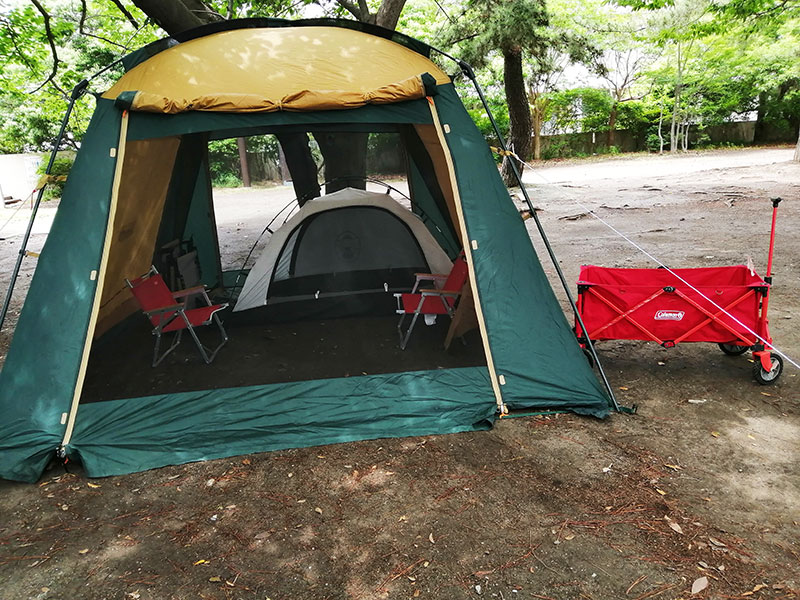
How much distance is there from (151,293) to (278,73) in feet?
6.13

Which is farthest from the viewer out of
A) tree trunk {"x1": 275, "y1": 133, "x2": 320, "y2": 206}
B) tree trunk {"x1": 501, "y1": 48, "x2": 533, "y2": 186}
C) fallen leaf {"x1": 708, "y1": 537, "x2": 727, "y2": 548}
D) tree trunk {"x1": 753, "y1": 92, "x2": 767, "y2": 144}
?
tree trunk {"x1": 753, "y1": 92, "x2": 767, "y2": 144}

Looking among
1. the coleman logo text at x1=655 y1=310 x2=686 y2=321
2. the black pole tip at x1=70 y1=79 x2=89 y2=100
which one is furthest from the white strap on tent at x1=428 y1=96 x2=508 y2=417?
the black pole tip at x1=70 y1=79 x2=89 y2=100

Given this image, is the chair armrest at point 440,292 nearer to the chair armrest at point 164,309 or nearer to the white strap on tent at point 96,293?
the chair armrest at point 164,309

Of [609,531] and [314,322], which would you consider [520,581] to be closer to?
[609,531]

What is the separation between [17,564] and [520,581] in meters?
1.98

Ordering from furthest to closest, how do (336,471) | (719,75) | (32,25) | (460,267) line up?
1. (719,75)
2. (32,25)
3. (460,267)
4. (336,471)

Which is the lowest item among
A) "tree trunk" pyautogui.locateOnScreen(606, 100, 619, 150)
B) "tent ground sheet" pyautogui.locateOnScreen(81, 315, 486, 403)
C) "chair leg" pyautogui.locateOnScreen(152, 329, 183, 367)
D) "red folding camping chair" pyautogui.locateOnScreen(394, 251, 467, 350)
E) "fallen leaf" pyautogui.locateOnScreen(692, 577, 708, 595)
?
"fallen leaf" pyautogui.locateOnScreen(692, 577, 708, 595)

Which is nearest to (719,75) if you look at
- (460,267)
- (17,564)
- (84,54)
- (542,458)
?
(84,54)

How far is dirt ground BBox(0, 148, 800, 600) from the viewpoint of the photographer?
2168 mm

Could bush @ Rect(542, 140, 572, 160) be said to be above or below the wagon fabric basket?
above

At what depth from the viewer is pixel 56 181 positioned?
364 cm

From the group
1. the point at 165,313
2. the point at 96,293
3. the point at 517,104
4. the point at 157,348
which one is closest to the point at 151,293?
the point at 165,313

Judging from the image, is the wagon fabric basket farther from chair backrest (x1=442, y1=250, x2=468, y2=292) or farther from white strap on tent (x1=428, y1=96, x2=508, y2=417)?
chair backrest (x1=442, y1=250, x2=468, y2=292)

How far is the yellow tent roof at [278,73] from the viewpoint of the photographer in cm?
333
